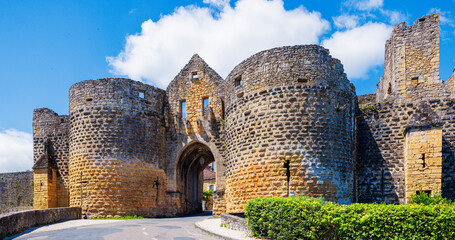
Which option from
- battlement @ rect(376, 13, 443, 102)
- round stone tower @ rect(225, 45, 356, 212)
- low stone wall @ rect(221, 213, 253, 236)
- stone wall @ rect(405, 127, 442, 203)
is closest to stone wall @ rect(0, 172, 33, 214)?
round stone tower @ rect(225, 45, 356, 212)

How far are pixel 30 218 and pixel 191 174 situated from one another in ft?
39.9

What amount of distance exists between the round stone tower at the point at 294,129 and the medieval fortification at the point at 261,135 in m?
0.04

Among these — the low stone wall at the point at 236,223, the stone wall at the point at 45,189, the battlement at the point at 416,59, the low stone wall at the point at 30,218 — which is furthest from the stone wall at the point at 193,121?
the battlement at the point at 416,59

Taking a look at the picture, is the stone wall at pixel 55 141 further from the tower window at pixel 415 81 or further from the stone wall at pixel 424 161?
the tower window at pixel 415 81

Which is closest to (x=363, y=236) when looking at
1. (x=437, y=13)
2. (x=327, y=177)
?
(x=327, y=177)

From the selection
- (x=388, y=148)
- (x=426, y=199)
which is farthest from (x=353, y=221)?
(x=388, y=148)

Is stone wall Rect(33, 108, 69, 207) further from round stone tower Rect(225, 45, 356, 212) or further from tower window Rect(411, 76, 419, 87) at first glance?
tower window Rect(411, 76, 419, 87)

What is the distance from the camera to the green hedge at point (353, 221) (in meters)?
8.42

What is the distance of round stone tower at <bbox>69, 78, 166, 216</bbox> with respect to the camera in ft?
64.3

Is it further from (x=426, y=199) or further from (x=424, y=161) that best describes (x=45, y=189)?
(x=424, y=161)

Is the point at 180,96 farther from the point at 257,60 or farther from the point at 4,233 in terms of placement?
the point at 4,233

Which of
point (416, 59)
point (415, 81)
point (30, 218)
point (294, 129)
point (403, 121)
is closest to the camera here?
point (30, 218)

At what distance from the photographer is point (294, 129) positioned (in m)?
15.7

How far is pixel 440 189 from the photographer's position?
570 inches
